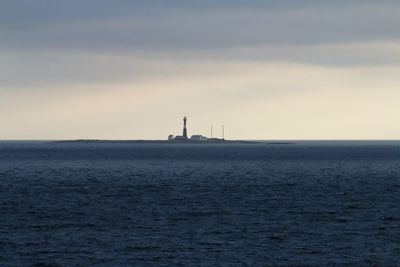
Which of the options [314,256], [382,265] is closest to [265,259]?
[314,256]

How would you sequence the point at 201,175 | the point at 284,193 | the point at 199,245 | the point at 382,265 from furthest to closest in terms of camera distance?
the point at 201,175
the point at 284,193
the point at 199,245
the point at 382,265

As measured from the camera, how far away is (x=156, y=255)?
1825 inches

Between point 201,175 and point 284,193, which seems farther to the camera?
point 201,175

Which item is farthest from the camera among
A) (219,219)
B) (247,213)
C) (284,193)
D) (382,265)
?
(284,193)

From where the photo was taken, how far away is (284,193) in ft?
278

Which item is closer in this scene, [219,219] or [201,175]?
[219,219]

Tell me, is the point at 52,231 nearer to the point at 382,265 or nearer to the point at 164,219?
the point at 164,219

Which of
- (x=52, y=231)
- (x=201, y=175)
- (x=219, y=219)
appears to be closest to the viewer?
(x=52, y=231)

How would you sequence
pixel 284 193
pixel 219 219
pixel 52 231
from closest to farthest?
pixel 52 231, pixel 219 219, pixel 284 193

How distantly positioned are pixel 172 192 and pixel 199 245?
121 feet

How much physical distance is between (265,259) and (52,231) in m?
15.0

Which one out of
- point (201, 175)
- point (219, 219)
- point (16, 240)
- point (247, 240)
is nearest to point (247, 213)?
point (219, 219)

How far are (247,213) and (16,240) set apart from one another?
64.7 feet

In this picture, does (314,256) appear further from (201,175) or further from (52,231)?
(201,175)
